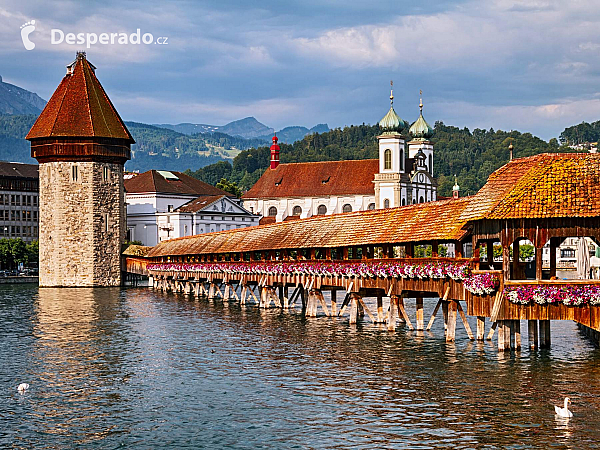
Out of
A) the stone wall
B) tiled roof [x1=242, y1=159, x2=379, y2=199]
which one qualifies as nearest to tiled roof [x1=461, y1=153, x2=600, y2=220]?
the stone wall

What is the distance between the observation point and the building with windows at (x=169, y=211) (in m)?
117

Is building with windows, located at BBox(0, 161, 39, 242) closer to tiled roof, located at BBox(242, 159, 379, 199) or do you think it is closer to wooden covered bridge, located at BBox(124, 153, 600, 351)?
tiled roof, located at BBox(242, 159, 379, 199)

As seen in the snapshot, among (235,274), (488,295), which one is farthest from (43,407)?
(235,274)

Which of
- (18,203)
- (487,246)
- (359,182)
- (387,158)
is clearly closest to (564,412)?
(487,246)

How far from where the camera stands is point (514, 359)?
2923cm

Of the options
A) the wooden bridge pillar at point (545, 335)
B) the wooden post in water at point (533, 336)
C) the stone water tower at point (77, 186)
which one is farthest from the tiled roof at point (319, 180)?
the wooden post in water at point (533, 336)

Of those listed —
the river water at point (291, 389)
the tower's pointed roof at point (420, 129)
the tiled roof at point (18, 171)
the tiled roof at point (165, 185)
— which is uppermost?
the tower's pointed roof at point (420, 129)

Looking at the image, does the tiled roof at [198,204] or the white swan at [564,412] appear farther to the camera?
the tiled roof at [198,204]

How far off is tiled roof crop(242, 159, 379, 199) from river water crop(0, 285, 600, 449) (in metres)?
96.2

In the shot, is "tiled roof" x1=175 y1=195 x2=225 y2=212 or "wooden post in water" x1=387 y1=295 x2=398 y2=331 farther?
"tiled roof" x1=175 y1=195 x2=225 y2=212

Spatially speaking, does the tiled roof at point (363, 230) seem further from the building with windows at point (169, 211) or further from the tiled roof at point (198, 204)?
the tiled roof at point (198, 204)

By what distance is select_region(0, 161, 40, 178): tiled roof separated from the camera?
133250mm

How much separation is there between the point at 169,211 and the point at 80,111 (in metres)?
35.7

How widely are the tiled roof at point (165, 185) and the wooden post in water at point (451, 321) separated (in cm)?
8792
